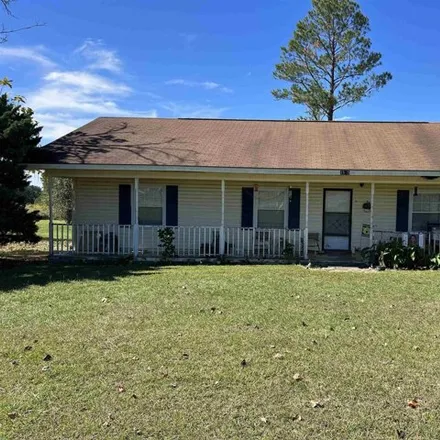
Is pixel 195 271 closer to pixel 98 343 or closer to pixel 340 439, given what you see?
pixel 98 343

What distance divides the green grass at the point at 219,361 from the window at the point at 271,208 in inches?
212

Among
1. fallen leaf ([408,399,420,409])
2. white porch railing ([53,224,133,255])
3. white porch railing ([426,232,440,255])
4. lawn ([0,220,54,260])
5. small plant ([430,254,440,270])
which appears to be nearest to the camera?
fallen leaf ([408,399,420,409])

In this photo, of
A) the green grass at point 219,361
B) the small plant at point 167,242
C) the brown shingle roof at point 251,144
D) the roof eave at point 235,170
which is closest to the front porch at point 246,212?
the small plant at point 167,242

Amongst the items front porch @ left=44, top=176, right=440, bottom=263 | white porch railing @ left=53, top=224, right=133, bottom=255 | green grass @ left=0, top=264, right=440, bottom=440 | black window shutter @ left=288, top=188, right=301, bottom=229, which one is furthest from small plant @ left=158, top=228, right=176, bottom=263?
green grass @ left=0, top=264, right=440, bottom=440

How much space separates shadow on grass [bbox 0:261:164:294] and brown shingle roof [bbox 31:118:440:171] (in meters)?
2.76

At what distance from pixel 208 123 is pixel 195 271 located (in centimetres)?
805

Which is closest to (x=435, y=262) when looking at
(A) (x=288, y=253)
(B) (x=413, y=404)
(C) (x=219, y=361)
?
(A) (x=288, y=253)

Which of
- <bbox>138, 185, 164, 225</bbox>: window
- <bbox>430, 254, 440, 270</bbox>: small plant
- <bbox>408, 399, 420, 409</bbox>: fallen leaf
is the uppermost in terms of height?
<bbox>138, 185, 164, 225</bbox>: window

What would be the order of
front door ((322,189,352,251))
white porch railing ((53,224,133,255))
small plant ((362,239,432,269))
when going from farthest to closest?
front door ((322,189,352,251))
white porch railing ((53,224,133,255))
small plant ((362,239,432,269))

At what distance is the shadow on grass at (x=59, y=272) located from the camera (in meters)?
9.32

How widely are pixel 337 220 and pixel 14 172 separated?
918cm

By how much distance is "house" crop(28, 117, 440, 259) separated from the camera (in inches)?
500

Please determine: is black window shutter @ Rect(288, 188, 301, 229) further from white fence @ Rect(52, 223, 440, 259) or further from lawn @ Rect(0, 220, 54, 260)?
lawn @ Rect(0, 220, 54, 260)

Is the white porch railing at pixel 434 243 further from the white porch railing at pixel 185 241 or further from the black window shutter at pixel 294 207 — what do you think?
the white porch railing at pixel 185 241
